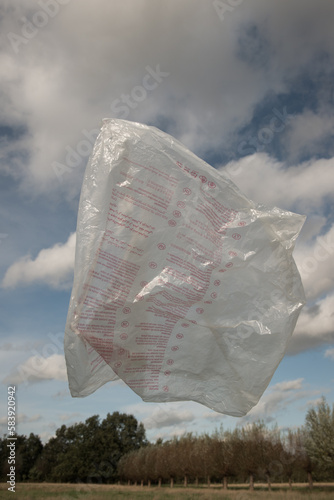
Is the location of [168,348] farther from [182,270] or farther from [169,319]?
[182,270]

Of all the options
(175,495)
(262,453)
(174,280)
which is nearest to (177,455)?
(262,453)

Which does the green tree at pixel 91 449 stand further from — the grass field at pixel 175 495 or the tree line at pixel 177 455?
the grass field at pixel 175 495

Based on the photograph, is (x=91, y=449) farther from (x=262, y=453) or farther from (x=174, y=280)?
(x=174, y=280)

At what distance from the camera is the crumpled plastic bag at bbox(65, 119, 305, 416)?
248 cm

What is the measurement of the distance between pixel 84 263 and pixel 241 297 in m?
1.12

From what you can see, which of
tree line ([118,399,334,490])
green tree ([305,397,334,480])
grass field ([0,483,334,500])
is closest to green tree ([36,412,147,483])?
tree line ([118,399,334,490])

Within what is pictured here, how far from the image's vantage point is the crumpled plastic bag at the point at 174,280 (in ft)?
8.13

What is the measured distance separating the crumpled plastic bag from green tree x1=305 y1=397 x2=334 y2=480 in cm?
2270

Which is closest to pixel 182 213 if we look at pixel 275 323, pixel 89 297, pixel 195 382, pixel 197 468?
pixel 89 297

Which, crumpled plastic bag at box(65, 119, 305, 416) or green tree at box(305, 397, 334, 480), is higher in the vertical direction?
crumpled plastic bag at box(65, 119, 305, 416)

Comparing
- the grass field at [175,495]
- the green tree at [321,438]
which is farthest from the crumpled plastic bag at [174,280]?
the green tree at [321,438]

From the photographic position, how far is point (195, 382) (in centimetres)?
267

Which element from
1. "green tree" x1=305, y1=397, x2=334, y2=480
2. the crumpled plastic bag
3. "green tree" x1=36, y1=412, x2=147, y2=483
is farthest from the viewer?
"green tree" x1=36, y1=412, x2=147, y2=483

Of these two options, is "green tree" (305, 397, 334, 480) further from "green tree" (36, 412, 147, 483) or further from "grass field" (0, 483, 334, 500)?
"green tree" (36, 412, 147, 483)
